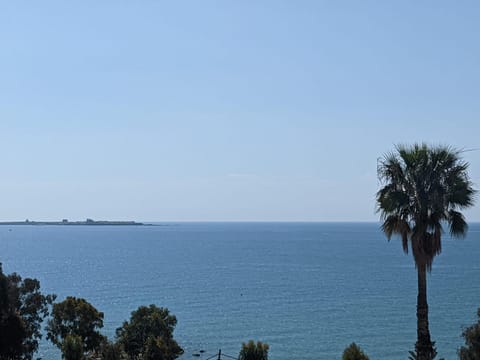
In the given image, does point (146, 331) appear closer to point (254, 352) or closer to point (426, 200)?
point (254, 352)

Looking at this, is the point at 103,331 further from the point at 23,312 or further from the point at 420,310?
the point at 420,310

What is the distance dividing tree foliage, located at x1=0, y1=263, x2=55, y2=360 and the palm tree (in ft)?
57.9

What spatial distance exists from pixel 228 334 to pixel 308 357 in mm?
11078

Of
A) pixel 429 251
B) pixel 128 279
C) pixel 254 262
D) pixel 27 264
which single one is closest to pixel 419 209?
pixel 429 251

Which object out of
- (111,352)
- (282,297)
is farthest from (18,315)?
(282,297)

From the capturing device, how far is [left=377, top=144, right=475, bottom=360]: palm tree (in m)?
18.8

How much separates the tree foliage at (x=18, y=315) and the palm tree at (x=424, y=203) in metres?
17.7

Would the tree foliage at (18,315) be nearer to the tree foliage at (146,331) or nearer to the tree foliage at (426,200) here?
the tree foliage at (146,331)

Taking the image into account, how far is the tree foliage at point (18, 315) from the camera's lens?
91.2 ft

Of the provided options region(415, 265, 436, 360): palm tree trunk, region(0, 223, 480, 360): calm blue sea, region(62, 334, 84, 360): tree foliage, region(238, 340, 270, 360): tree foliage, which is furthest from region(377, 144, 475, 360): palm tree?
region(0, 223, 480, 360): calm blue sea

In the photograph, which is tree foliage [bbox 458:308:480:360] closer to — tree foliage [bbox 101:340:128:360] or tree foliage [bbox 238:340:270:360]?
tree foliage [bbox 238:340:270:360]

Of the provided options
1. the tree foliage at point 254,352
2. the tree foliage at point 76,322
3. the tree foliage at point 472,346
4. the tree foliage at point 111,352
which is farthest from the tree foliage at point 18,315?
the tree foliage at point 472,346

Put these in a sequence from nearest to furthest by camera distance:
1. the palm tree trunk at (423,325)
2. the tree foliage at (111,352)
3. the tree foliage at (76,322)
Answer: the palm tree trunk at (423,325), the tree foliage at (111,352), the tree foliage at (76,322)

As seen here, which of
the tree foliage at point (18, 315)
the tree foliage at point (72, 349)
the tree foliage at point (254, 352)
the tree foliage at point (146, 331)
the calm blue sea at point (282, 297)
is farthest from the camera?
the calm blue sea at point (282, 297)
